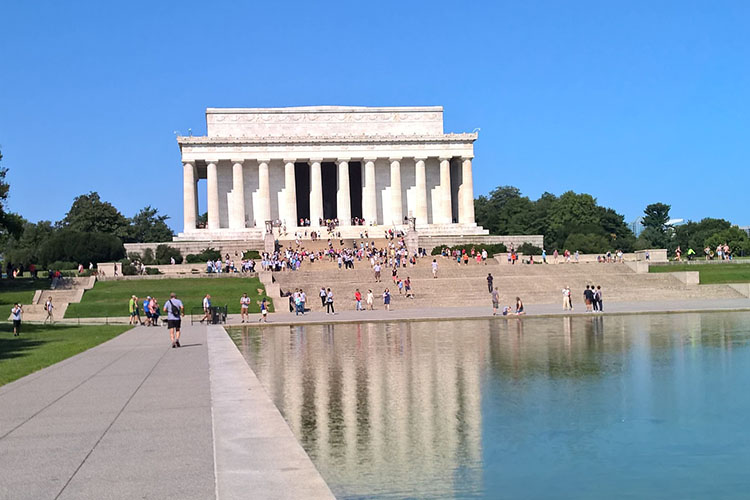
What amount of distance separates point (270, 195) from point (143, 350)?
62.6 meters

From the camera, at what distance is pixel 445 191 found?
87125 millimetres

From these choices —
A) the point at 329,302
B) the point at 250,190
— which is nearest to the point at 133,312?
the point at 329,302

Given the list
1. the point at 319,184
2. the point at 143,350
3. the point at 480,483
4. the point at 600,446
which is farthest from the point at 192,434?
the point at 319,184

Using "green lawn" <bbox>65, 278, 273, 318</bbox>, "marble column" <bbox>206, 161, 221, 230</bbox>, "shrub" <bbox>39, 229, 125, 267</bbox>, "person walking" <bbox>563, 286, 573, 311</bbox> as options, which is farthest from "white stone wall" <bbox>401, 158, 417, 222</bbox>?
"person walking" <bbox>563, 286, 573, 311</bbox>

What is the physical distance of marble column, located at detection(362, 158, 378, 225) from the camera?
85688 mm

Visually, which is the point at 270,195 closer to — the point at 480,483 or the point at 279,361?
the point at 279,361

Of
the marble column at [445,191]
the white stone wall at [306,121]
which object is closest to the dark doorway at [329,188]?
the white stone wall at [306,121]

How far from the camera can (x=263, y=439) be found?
10.8 meters

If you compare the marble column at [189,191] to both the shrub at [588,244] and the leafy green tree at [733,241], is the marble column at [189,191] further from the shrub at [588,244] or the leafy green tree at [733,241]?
the leafy green tree at [733,241]

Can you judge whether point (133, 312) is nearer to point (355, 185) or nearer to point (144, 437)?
point (144, 437)

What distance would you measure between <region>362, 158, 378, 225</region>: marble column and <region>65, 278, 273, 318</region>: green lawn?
33139 mm

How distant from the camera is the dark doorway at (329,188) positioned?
307ft

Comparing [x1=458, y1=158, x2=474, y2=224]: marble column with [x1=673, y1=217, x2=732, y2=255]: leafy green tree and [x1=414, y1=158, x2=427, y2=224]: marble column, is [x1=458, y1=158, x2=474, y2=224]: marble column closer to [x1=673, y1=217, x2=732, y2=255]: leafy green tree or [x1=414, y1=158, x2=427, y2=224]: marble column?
[x1=414, y1=158, x2=427, y2=224]: marble column

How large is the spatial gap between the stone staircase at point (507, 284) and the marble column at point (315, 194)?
28964mm
